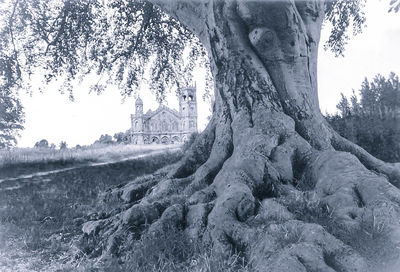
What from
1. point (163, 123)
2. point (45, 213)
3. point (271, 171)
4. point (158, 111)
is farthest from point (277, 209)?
point (158, 111)

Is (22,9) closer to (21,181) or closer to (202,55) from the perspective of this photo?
(21,181)

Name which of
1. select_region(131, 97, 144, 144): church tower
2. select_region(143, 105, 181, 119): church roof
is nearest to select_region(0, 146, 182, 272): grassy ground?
select_region(131, 97, 144, 144): church tower

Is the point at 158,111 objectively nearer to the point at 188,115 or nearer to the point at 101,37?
the point at 188,115

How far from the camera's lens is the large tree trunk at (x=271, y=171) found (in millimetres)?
3230

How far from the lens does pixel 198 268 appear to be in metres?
3.20

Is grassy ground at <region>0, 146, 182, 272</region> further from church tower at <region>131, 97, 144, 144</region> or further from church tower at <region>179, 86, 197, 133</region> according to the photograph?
church tower at <region>179, 86, 197, 133</region>

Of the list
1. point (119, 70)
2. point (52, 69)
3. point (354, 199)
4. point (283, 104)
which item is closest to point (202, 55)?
point (119, 70)

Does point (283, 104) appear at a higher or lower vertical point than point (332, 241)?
higher

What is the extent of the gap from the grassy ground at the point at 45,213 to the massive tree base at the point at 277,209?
66cm

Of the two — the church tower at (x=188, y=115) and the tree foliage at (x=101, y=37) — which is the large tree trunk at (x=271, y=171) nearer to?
the tree foliage at (x=101, y=37)

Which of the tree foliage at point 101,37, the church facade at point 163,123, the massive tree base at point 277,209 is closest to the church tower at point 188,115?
the church facade at point 163,123

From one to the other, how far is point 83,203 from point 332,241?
664 centimetres

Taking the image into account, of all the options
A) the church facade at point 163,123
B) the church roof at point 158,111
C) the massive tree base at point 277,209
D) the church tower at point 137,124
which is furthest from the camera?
the church roof at point 158,111

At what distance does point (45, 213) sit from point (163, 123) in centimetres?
8204
